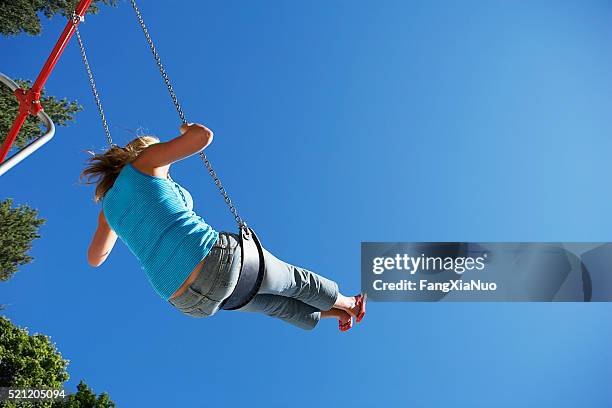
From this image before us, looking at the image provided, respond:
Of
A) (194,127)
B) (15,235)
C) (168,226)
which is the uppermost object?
(15,235)

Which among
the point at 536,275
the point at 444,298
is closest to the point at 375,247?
the point at 444,298

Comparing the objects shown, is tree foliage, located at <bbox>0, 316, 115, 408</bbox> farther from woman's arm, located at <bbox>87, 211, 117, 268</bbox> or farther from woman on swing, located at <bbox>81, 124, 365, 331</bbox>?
woman on swing, located at <bbox>81, 124, 365, 331</bbox>

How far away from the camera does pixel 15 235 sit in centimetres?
1349

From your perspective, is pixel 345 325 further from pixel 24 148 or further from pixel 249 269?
pixel 24 148

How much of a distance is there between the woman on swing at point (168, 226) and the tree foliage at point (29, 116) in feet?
34.3

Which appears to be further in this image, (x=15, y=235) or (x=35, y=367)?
(x=35, y=367)

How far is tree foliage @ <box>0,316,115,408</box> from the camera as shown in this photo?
14.9m

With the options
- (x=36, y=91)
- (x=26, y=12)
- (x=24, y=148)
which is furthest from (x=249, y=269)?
(x=26, y=12)

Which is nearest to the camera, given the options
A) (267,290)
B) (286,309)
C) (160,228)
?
(160,228)

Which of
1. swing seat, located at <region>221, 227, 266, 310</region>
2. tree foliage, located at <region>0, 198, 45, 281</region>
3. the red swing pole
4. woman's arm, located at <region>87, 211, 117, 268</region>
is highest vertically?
tree foliage, located at <region>0, 198, 45, 281</region>

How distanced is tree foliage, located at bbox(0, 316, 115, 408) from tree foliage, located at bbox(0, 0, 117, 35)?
26.0 feet

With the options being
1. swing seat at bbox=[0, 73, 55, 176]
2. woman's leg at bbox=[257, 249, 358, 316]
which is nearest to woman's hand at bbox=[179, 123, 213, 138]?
woman's leg at bbox=[257, 249, 358, 316]

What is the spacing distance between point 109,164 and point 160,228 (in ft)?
1.60

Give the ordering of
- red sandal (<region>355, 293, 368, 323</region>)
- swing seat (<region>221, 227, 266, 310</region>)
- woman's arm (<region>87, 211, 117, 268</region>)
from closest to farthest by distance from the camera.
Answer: swing seat (<region>221, 227, 266, 310</region>) → woman's arm (<region>87, 211, 117, 268</region>) → red sandal (<region>355, 293, 368, 323</region>)
